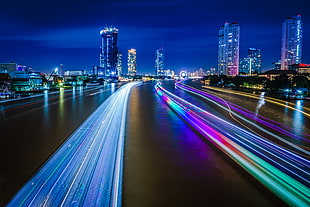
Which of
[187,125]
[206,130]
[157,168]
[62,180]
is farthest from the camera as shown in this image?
[187,125]

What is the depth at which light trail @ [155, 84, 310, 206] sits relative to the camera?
17.5 feet

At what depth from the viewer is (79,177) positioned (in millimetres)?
5898

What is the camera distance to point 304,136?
10859mm

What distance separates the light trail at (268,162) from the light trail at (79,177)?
3.19 m

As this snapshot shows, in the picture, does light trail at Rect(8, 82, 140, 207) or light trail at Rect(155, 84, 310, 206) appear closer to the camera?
light trail at Rect(8, 82, 140, 207)

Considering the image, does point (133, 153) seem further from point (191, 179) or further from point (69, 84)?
point (69, 84)

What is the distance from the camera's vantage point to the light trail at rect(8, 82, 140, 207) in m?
4.85

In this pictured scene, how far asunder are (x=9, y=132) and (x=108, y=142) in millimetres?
4785

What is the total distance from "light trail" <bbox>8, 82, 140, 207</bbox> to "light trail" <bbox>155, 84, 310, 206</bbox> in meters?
3.19

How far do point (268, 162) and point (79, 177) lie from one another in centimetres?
478

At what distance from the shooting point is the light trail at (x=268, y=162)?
5326mm

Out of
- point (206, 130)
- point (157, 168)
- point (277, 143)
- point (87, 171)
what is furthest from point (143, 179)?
point (206, 130)

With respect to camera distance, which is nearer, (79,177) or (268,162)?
(79,177)

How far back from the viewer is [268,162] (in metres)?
7.04
